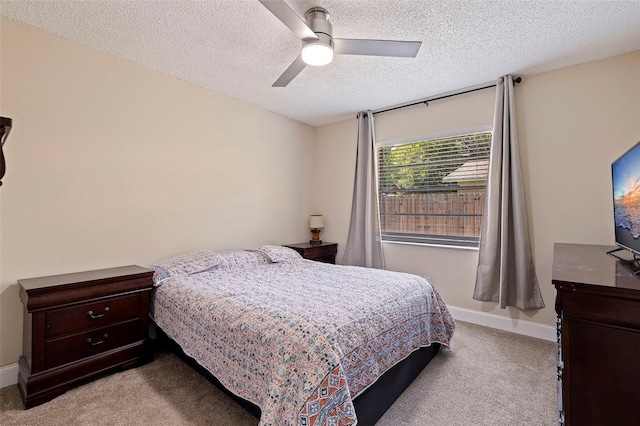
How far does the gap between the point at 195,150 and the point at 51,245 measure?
59.2 inches

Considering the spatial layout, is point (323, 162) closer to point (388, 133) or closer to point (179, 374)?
point (388, 133)

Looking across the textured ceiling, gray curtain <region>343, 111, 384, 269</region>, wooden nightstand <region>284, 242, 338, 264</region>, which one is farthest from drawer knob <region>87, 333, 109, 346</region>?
gray curtain <region>343, 111, 384, 269</region>

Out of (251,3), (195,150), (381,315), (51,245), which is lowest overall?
(381,315)

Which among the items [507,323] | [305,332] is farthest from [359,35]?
[507,323]

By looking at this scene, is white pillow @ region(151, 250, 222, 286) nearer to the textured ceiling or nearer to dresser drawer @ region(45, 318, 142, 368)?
dresser drawer @ region(45, 318, 142, 368)

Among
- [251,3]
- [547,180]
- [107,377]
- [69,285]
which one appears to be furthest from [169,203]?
[547,180]

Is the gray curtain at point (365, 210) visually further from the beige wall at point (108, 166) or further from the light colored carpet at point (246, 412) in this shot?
the light colored carpet at point (246, 412)

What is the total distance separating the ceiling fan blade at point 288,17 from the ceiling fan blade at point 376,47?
230 millimetres

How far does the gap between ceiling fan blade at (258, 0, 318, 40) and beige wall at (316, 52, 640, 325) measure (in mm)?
2244

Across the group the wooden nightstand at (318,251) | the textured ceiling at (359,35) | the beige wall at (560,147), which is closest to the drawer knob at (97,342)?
the wooden nightstand at (318,251)

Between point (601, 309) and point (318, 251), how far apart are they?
3.12 metres

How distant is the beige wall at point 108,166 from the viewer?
2135 millimetres

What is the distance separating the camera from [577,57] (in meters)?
2.58

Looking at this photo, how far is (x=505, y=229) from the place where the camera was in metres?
2.89
